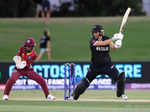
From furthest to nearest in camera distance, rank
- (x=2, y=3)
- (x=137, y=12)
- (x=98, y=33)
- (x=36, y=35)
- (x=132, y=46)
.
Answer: (x=137, y=12), (x=2, y=3), (x=36, y=35), (x=132, y=46), (x=98, y=33)

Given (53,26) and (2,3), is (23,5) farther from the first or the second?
(53,26)

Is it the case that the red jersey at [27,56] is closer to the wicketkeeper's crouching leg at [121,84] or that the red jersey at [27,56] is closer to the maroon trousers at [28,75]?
the maroon trousers at [28,75]

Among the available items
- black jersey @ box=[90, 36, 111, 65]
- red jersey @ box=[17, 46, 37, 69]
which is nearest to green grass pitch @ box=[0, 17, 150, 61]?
red jersey @ box=[17, 46, 37, 69]

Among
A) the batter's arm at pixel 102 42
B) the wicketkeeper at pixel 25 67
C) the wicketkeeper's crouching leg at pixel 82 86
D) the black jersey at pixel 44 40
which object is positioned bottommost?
the wicketkeeper's crouching leg at pixel 82 86

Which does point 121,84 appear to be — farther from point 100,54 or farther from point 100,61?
point 100,54

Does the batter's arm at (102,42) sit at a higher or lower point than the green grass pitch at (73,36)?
lower

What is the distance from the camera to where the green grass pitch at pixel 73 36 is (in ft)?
95.4

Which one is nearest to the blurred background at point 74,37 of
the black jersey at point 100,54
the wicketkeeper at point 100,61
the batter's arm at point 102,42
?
the wicketkeeper at point 100,61

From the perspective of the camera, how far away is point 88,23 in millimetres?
33781

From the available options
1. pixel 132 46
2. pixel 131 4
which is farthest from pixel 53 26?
pixel 131 4

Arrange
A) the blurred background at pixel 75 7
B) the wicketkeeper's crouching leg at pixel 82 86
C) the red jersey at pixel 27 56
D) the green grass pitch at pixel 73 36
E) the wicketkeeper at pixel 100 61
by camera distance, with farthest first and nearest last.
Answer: the blurred background at pixel 75 7 < the green grass pitch at pixel 73 36 < the red jersey at pixel 27 56 < the wicketkeeper's crouching leg at pixel 82 86 < the wicketkeeper at pixel 100 61

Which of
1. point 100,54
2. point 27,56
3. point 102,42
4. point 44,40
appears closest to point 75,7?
point 44,40

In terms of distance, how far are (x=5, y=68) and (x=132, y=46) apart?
9.92 metres

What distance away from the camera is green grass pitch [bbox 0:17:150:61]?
29078mm
